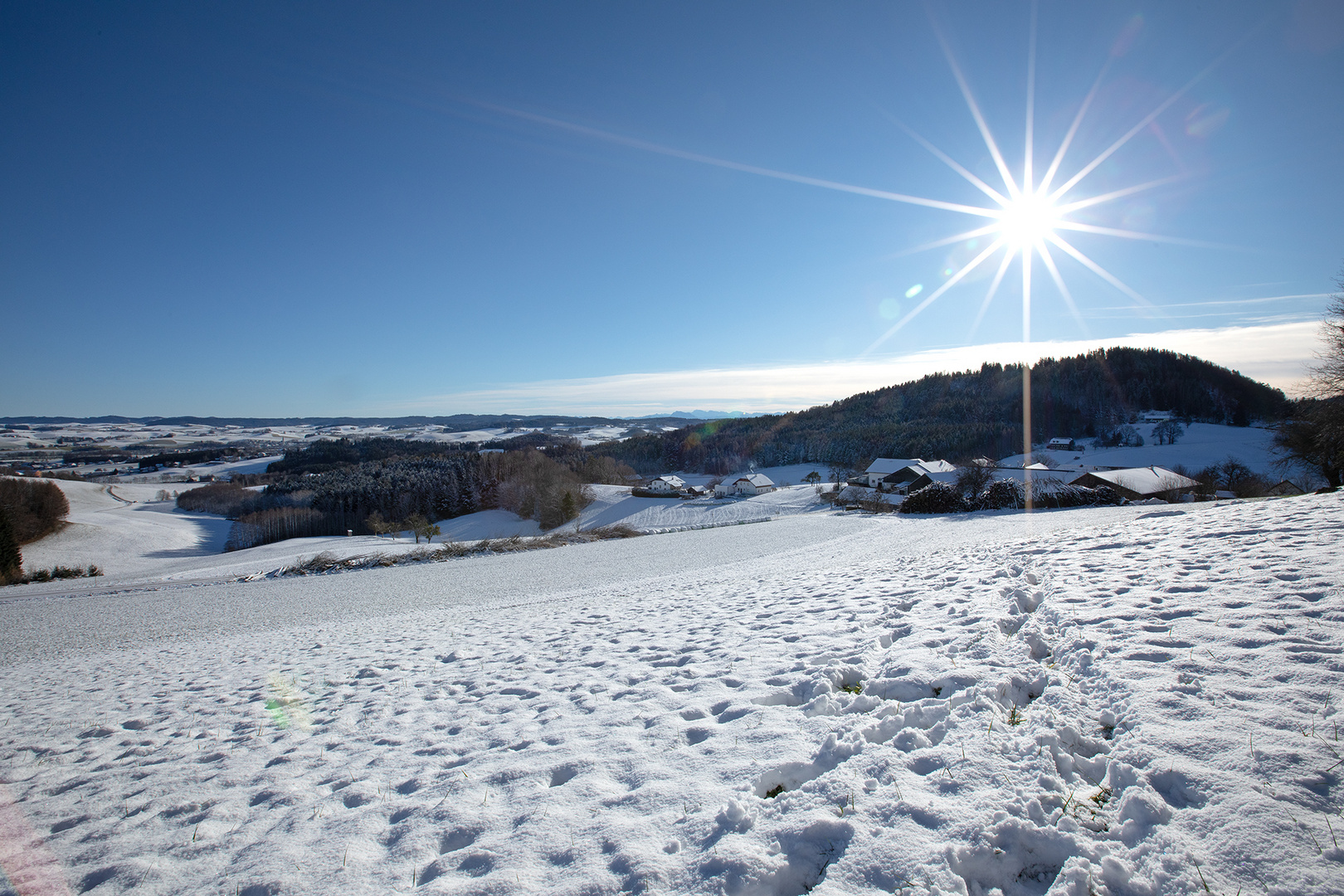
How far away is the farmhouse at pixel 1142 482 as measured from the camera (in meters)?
31.0

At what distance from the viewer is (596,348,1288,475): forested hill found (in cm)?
8912

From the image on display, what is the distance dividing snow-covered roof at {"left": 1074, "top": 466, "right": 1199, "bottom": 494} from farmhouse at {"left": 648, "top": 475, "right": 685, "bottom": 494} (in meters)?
42.3

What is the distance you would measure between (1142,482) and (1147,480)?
0.77 meters

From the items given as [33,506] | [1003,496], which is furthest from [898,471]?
[33,506]

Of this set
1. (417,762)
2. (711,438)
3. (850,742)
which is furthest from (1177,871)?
(711,438)

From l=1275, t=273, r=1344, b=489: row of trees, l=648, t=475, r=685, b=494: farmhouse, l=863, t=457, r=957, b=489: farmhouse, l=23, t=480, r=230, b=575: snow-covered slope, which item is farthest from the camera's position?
l=648, t=475, r=685, b=494: farmhouse

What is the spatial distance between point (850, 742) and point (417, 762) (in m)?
3.88

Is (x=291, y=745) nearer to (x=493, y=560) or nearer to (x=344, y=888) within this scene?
(x=344, y=888)

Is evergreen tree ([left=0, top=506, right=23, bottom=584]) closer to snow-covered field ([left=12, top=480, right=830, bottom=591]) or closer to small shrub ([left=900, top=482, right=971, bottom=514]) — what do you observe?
snow-covered field ([left=12, top=480, right=830, bottom=591])

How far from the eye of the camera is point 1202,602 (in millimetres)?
5438

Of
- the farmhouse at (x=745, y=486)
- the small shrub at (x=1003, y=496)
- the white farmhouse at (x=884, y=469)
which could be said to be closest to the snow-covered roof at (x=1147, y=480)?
the small shrub at (x=1003, y=496)

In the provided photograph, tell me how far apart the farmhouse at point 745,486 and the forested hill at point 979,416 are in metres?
24.6

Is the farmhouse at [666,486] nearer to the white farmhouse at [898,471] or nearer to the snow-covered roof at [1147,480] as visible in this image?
the white farmhouse at [898,471]

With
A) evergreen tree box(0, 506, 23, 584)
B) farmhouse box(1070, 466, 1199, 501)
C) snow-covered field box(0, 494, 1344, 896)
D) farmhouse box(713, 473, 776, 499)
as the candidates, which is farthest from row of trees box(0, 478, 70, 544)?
farmhouse box(1070, 466, 1199, 501)
